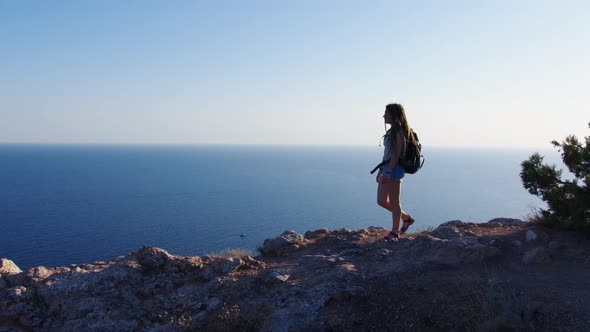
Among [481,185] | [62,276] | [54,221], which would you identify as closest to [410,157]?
[62,276]

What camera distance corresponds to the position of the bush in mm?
6246

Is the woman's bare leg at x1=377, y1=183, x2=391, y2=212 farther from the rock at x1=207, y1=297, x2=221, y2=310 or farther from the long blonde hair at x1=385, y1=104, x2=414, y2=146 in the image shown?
the rock at x1=207, y1=297, x2=221, y2=310

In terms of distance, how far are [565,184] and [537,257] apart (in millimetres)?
1901

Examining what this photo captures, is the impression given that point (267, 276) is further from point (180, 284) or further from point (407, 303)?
point (407, 303)

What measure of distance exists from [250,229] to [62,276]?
44.5 meters

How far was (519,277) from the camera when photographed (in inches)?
194

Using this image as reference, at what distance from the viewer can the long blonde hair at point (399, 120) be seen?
20.6 feet

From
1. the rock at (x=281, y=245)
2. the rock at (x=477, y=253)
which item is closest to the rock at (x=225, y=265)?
the rock at (x=281, y=245)

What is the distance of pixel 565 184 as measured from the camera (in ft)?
21.9

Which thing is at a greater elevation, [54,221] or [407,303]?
[407,303]

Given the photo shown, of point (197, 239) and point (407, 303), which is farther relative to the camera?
point (197, 239)

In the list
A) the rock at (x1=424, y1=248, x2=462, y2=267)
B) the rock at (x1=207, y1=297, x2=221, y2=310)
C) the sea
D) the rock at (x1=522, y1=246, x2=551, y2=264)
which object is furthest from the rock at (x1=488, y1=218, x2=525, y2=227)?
the sea

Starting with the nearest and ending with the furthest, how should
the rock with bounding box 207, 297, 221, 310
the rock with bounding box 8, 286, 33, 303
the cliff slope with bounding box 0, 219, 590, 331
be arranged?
the cliff slope with bounding box 0, 219, 590, 331 < the rock with bounding box 207, 297, 221, 310 < the rock with bounding box 8, 286, 33, 303

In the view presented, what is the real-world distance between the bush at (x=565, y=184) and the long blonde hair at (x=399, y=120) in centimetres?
251
